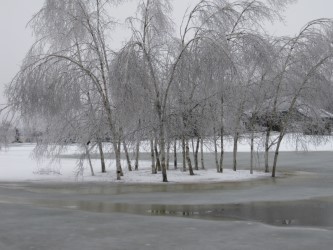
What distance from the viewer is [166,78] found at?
21.2 m

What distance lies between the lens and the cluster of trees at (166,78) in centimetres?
1891

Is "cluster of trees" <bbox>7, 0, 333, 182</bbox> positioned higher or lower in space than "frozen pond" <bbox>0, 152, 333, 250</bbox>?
higher

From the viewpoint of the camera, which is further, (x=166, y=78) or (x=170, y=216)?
(x=166, y=78)

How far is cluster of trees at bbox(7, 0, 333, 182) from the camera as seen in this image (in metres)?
18.9

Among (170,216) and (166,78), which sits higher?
(166,78)

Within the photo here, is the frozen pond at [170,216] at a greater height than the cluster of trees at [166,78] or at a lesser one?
lesser

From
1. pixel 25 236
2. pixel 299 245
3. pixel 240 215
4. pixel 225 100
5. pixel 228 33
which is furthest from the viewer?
pixel 225 100

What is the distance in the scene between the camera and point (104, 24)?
2253 cm

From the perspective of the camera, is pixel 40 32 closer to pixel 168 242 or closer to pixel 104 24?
pixel 104 24

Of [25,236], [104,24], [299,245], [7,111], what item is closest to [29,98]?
[7,111]

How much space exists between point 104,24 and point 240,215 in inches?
535

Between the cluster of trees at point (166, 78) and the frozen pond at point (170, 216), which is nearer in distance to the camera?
the frozen pond at point (170, 216)

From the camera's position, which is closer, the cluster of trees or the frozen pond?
the frozen pond

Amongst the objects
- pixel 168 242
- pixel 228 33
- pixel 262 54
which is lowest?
pixel 168 242
